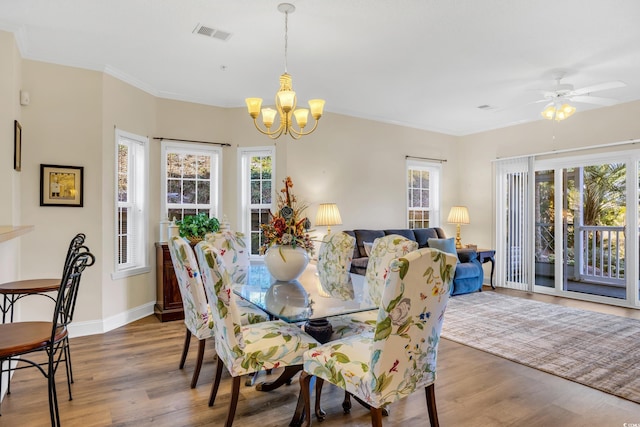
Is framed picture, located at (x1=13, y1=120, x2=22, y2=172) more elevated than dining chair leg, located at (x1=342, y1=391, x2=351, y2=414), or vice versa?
framed picture, located at (x1=13, y1=120, x2=22, y2=172)

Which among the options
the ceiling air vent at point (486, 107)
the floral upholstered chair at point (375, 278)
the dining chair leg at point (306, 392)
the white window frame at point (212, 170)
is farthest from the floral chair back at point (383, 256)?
the ceiling air vent at point (486, 107)

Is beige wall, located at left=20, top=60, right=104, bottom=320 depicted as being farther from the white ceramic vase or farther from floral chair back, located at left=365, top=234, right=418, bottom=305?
floral chair back, located at left=365, top=234, right=418, bottom=305

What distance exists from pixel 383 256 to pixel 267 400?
53.5 inches

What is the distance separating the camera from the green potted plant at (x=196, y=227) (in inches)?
178

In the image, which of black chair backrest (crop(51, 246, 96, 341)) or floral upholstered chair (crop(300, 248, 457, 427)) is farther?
black chair backrest (crop(51, 246, 96, 341))

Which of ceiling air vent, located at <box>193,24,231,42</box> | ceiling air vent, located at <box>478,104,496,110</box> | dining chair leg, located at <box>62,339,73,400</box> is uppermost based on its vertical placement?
ceiling air vent, located at <box>478,104,496,110</box>

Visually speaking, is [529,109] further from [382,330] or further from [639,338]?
[382,330]

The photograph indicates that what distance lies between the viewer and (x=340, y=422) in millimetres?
2320

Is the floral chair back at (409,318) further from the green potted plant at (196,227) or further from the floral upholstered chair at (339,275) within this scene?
the green potted plant at (196,227)

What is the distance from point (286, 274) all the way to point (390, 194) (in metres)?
3.84

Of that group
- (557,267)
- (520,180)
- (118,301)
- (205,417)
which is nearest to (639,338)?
(557,267)

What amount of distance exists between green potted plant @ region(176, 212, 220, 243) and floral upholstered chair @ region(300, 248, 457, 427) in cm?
301

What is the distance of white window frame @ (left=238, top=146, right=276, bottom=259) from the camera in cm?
532

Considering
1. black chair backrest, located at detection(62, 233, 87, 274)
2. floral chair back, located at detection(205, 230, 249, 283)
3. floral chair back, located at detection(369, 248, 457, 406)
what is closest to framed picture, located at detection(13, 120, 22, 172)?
black chair backrest, located at detection(62, 233, 87, 274)
